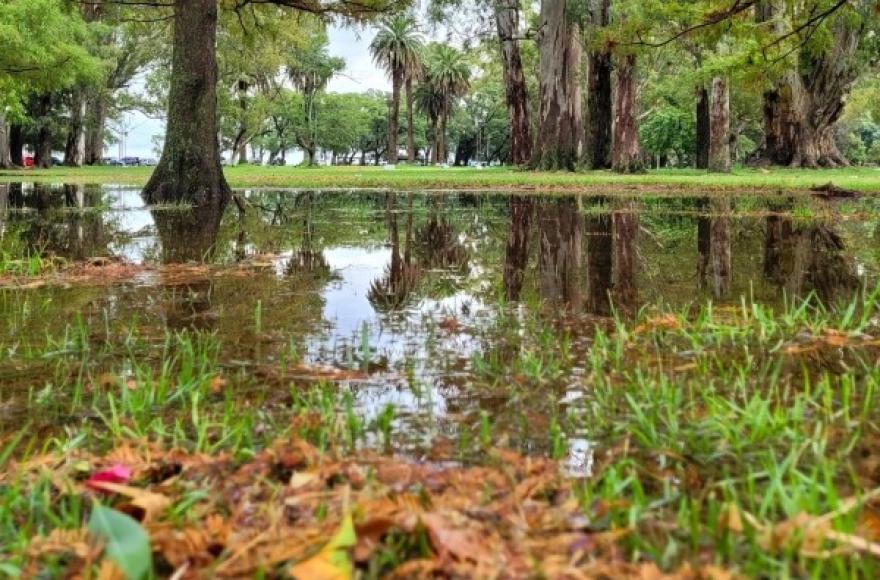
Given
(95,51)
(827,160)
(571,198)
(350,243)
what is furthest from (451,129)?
(350,243)

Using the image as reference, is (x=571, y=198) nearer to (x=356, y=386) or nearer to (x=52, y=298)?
(x=52, y=298)

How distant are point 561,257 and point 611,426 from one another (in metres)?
3.64

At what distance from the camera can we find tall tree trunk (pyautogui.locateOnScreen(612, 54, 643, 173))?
2447 centimetres

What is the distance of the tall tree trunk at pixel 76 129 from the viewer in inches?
1789

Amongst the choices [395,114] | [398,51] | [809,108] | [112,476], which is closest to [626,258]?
[112,476]

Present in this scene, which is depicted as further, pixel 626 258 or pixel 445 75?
pixel 445 75

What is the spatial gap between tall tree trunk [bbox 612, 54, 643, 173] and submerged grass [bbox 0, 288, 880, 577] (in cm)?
2222

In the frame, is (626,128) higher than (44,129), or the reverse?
(44,129)

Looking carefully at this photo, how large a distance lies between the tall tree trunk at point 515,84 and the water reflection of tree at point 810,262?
922 inches

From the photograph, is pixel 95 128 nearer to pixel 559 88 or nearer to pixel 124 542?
pixel 559 88

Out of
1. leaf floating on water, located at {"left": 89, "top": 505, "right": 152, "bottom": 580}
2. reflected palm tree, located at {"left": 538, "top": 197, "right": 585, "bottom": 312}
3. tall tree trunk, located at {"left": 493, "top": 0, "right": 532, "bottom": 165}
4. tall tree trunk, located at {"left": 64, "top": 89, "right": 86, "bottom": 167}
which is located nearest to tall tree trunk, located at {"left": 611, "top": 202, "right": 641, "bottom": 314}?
reflected palm tree, located at {"left": 538, "top": 197, "right": 585, "bottom": 312}

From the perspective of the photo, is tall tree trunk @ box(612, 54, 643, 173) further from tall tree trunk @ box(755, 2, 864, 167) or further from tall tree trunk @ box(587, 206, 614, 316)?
tall tree trunk @ box(587, 206, 614, 316)

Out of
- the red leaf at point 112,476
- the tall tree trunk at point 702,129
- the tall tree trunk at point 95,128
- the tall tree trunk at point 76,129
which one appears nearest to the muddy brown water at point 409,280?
the red leaf at point 112,476

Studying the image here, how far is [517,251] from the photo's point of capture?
6.04 m
